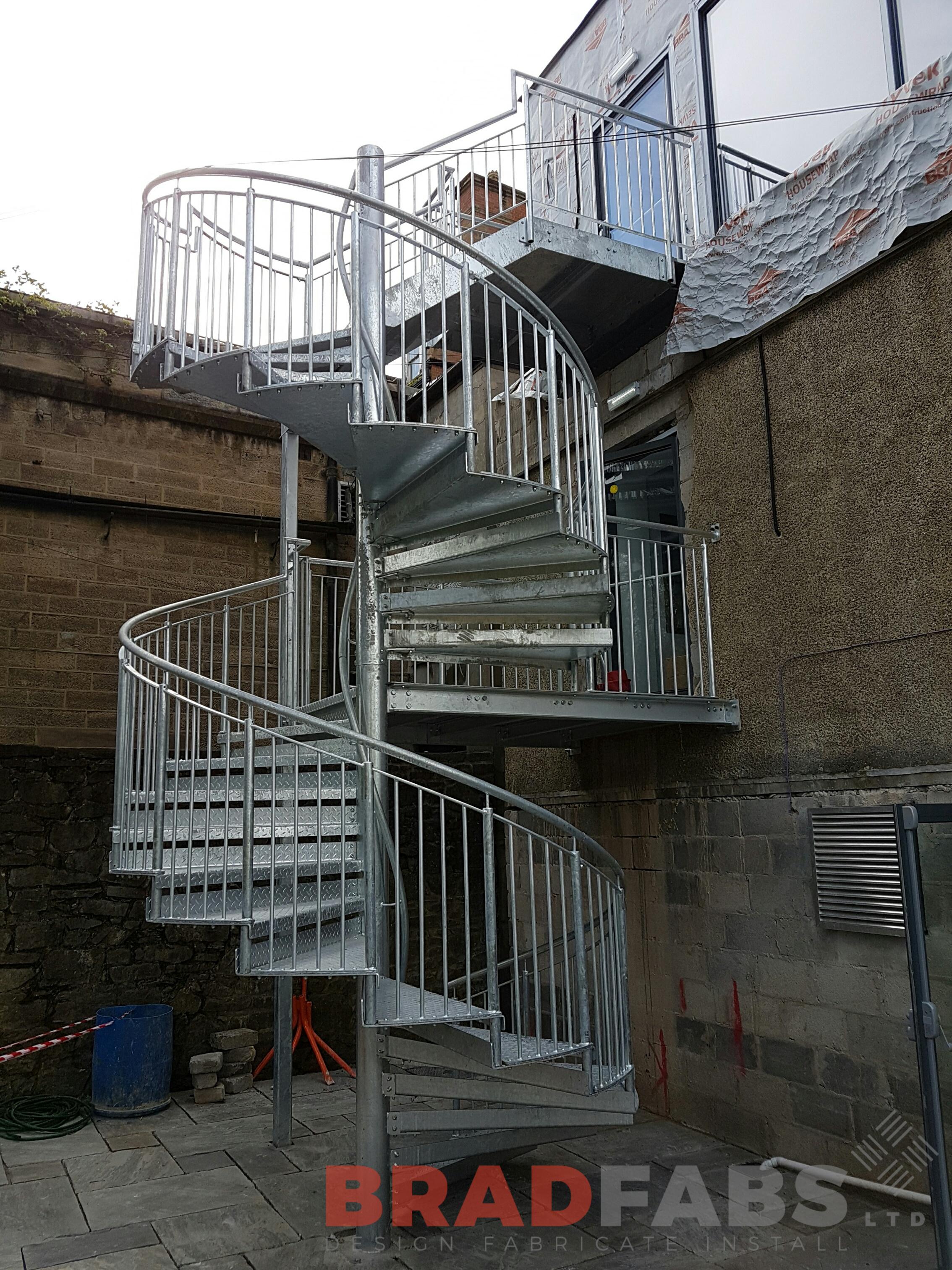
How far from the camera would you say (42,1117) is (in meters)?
5.18

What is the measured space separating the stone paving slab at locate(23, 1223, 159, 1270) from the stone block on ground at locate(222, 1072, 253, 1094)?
204 cm

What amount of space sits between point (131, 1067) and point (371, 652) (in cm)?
311

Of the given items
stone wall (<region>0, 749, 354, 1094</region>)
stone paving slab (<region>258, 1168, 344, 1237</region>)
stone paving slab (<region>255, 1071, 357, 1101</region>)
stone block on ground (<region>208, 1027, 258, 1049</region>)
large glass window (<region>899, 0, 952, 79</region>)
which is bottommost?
stone paving slab (<region>255, 1071, 357, 1101</region>)

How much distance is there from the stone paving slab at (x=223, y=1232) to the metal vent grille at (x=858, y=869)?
2.58 meters

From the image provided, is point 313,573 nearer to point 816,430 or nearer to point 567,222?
point 567,222

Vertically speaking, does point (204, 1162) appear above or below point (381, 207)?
below

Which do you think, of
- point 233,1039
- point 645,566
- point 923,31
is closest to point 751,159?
point 923,31

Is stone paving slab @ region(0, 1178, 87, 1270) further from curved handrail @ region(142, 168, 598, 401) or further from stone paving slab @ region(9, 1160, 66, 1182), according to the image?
curved handrail @ region(142, 168, 598, 401)

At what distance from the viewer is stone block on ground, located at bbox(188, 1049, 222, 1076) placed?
5582 millimetres

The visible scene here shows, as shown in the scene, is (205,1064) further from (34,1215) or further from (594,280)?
(594,280)

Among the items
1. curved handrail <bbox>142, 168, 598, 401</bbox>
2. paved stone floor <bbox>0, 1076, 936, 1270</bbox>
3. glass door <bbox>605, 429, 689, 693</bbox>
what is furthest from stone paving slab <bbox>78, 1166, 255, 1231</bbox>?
curved handrail <bbox>142, 168, 598, 401</bbox>

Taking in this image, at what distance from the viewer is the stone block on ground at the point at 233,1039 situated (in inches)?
230

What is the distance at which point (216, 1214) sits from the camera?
153 inches

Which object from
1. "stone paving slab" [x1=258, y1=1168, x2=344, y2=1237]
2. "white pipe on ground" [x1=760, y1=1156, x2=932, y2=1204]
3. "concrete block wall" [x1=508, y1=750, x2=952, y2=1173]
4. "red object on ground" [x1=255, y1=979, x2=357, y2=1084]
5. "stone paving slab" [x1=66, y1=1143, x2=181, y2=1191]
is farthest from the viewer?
Answer: "red object on ground" [x1=255, y1=979, x2=357, y2=1084]
